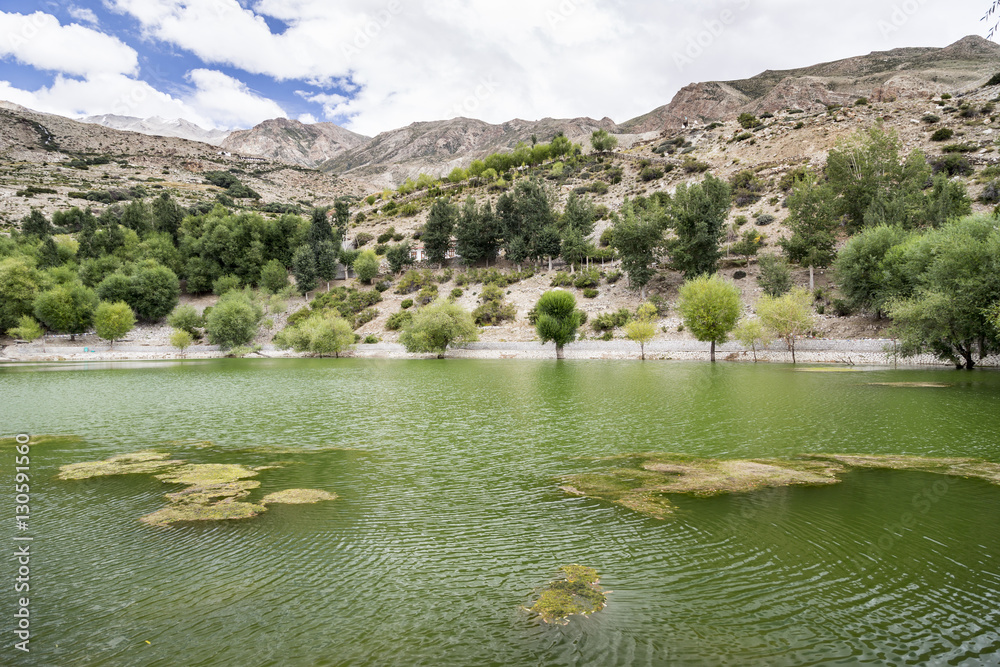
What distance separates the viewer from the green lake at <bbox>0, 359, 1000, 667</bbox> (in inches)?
204

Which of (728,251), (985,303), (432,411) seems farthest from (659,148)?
(432,411)

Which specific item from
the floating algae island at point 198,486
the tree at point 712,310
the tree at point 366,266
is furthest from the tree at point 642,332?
the tree at point 366,266

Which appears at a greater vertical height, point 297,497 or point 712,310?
point 712,310

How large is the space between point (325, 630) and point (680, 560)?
4.96 m

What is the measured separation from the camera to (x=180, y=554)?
7.46 meters

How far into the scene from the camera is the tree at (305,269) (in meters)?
84.2

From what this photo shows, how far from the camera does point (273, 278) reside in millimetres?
84562

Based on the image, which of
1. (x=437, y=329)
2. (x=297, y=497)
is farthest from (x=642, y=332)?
(x=297, y=497)

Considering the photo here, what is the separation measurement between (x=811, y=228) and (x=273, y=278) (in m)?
82.6

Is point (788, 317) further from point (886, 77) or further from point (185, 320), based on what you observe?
point (886, 77)

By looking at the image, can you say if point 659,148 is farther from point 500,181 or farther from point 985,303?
point 985,303

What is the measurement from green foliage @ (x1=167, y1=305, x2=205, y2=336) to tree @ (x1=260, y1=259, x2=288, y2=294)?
12.8 m

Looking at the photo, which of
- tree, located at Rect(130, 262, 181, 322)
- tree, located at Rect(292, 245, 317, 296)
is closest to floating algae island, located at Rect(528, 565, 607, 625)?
tree, located at Rect(292, 245, 317, 296)

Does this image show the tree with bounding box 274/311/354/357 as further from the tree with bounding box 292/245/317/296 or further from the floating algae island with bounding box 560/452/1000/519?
the floating algae island with bounding box 560/452/1000/519
